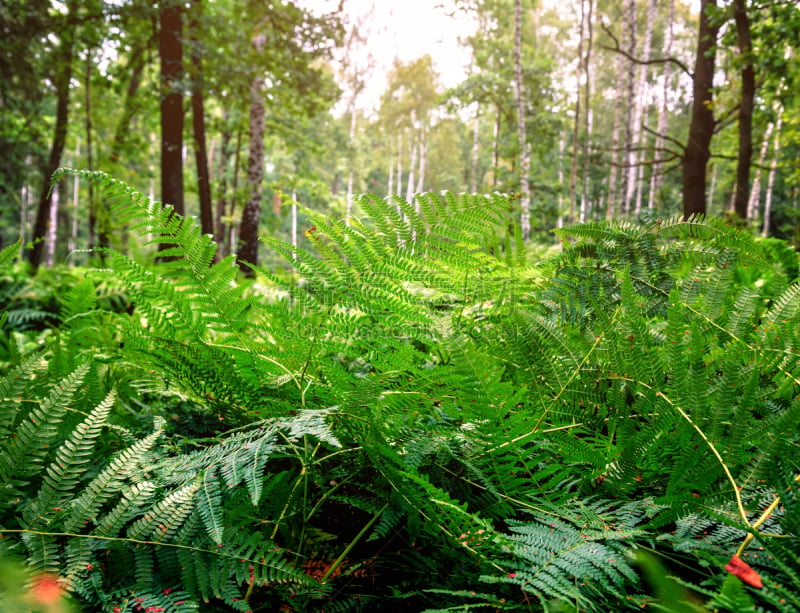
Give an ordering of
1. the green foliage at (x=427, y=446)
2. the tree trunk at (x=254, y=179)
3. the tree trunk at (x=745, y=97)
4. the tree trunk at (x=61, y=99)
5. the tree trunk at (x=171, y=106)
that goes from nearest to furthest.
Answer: the green foliage at (x=427, y=446) < the tree trunk at (x=171, y=106) < the tree trunk at (x=745, y=97) < the tree trunk at (x=61, y=99) < the tree trunk at (x=254, y=179)

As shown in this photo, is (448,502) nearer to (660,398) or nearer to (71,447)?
(660,398)

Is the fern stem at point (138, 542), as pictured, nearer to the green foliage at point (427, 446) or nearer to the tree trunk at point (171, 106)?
the green foliage at point (427, 446)

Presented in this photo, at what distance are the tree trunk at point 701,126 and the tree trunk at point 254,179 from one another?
7.82m

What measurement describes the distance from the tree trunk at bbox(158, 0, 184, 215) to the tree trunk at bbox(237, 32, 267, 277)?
212 cm

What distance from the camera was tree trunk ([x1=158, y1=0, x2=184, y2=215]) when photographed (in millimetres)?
6738

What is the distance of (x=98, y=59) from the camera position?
1044cm

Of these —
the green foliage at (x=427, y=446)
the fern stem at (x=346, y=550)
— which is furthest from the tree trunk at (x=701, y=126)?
the fern stem at (x=346, y=550)

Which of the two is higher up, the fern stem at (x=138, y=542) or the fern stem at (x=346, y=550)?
the fern stem at (x=138, y=542)

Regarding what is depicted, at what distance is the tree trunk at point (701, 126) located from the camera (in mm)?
6945

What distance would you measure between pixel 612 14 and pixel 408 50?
12748mm

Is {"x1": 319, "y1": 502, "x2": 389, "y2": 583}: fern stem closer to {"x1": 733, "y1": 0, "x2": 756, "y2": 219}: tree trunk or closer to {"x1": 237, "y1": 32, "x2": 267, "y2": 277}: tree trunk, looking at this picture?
{"x1": 237, "y1": 32, "x2": 267, "y2": 277}: tree trunk

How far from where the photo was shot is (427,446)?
1.94 feet

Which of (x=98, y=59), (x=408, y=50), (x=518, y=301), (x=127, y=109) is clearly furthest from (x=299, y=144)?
(x=408, y=50)

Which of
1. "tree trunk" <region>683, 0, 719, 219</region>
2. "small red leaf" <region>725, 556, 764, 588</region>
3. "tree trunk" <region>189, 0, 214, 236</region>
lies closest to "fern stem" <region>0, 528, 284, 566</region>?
"small red leaf" <region>725, 556, 764, 588</region>
